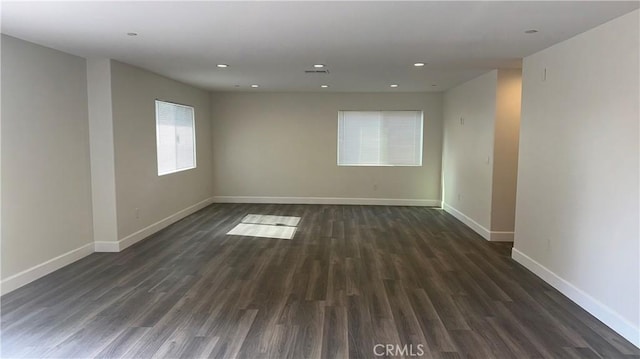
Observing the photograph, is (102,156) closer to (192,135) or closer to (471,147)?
(192,135)

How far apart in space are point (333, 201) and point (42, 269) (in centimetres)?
549

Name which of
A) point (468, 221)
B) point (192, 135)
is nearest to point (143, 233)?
point (192, 135)

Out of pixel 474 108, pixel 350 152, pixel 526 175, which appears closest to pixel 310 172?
pixel 350 152

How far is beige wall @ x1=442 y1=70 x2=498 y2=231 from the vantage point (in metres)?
5.71

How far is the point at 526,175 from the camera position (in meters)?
4.49

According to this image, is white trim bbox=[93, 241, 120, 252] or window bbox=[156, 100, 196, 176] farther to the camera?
window bbox=[156, 100, 196, 176]

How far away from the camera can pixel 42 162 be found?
4.07m

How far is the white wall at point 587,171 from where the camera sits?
115 inches

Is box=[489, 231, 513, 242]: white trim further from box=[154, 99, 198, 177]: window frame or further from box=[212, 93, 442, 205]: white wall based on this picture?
box=[154, 99, 198, 177]: window frame

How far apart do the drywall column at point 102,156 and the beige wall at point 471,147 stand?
15.9ft

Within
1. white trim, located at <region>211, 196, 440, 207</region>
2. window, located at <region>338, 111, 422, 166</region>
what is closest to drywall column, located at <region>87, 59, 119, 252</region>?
white trim, located at <region>211, 196, 440, 207</region>

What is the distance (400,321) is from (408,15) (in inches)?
89.6

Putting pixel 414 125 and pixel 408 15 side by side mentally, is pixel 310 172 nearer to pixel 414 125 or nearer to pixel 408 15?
pixel 414 125

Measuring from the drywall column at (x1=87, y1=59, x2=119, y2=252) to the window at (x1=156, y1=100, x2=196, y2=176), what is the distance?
133 cm
